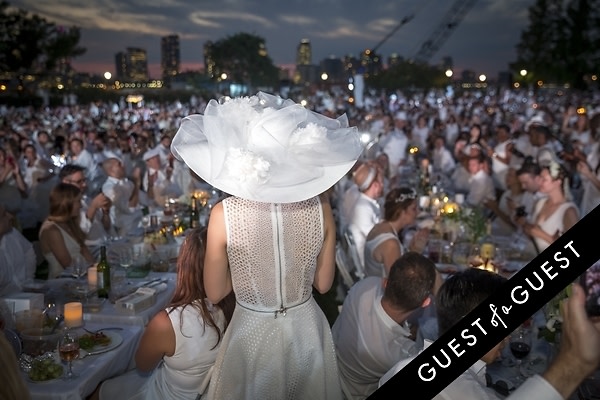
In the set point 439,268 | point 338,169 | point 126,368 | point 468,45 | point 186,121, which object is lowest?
point 126,368

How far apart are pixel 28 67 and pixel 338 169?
112ft

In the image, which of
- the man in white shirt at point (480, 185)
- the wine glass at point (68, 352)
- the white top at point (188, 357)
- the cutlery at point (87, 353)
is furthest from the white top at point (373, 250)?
the man in white shirt at point (480, 185)

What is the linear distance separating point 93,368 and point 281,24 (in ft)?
153

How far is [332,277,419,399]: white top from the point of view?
265 centimetres

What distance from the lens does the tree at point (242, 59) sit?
47781 millimetres

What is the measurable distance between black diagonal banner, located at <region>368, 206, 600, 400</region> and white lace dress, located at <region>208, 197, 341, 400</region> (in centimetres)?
136

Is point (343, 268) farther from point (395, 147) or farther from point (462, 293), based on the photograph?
point (395, 147)

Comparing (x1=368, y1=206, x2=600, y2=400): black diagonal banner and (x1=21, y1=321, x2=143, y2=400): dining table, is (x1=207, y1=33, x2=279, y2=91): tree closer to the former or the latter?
(x1=21, y1=321, x2=143, y2=400): dining table

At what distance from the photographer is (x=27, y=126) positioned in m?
14.3

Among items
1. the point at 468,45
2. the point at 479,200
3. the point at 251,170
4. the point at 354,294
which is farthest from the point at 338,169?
the point at 468,45

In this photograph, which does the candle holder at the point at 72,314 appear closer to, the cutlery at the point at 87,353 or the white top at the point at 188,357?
the cutlery at the point at 87,353

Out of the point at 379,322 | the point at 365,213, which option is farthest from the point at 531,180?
the point at 379,322

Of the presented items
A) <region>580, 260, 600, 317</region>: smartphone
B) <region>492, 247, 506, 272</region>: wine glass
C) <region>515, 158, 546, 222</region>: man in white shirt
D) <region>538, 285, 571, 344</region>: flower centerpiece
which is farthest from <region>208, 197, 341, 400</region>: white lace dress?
<region>515, 158, 546, 222</region>: man in white shirt

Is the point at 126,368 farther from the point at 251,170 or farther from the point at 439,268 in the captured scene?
the point at 439,268
